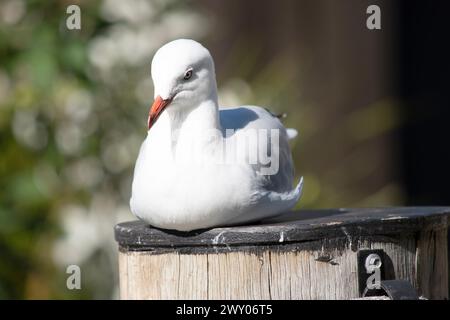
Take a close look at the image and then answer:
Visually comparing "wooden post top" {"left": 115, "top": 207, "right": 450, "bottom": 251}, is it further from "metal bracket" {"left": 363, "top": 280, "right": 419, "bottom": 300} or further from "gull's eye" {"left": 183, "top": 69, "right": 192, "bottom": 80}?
"gull's eye" {"left": 183, "top": 69, "right": 192, "bottom": 80}

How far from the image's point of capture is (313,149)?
17.2 ft

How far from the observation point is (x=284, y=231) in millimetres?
2490

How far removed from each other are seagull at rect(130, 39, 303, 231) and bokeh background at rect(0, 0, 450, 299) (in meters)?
1.25

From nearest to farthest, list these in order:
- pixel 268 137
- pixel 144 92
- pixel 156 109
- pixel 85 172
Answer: pixel 156 109 < pixel 268 137 < pixel 85 172 < pixel 144 92

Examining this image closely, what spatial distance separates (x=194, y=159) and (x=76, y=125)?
1.68 metres

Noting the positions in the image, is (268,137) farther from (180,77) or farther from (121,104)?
(121,104)

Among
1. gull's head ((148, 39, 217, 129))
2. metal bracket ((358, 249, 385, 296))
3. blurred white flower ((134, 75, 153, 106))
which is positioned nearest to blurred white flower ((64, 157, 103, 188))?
blurred white flower ((134, 75, 153, 106))

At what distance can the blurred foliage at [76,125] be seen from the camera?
3.87 meters

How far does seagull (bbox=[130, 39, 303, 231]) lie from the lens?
2.51 metres

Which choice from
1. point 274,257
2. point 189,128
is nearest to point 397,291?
point 274,257

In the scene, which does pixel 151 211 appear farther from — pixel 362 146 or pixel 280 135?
pixel 362 146

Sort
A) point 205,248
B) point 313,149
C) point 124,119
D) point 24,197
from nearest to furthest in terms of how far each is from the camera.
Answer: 1. point 205,248
2. point 24,197
3. point 124,119
4. point 313,149

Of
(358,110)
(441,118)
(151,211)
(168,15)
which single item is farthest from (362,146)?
(151,211)

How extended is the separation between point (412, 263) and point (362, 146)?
2.91 metres
